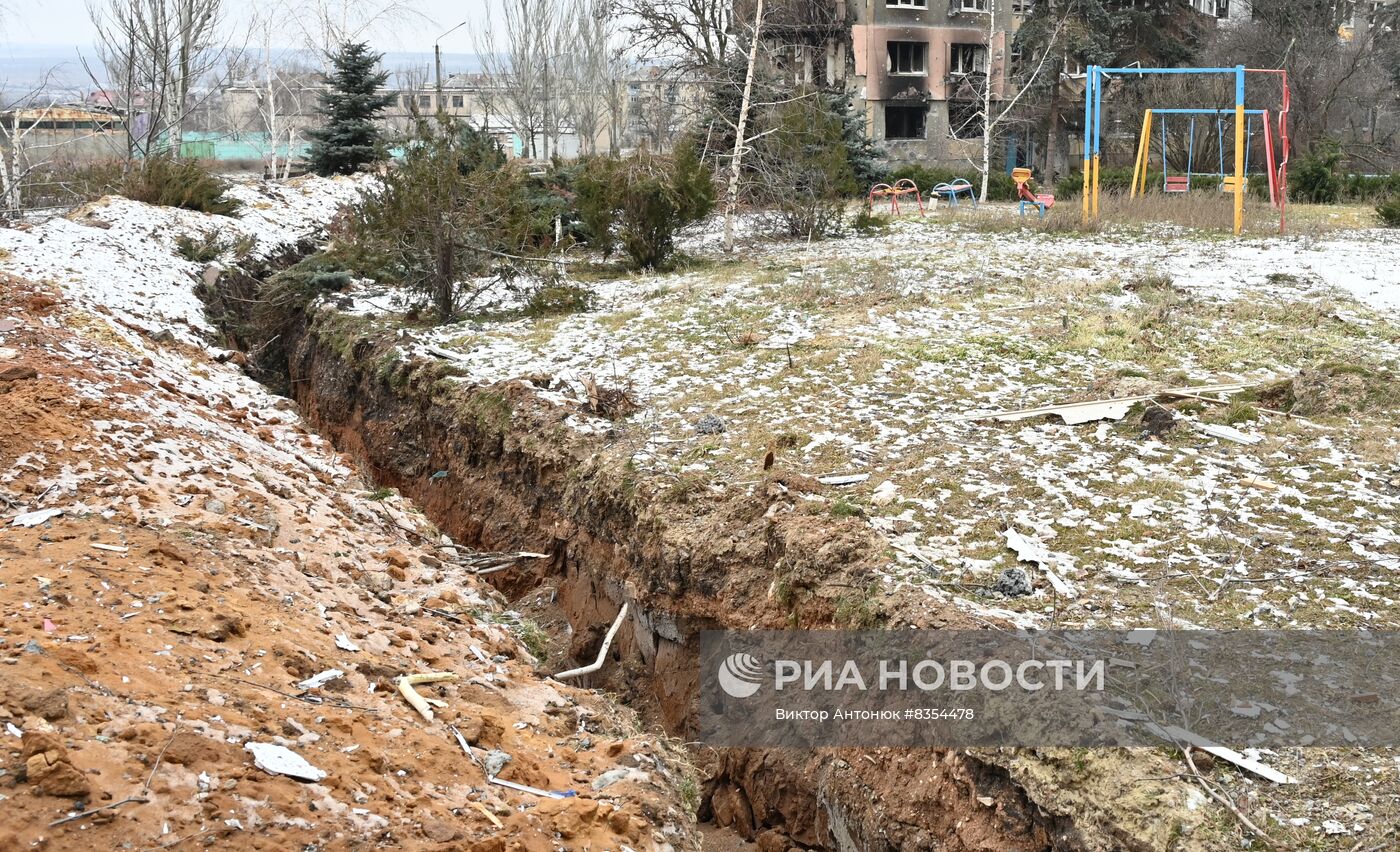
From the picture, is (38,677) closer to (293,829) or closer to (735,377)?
(293,829)

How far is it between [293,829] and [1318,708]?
3.38m

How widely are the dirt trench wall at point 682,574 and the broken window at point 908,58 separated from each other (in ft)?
99.8

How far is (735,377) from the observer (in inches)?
336

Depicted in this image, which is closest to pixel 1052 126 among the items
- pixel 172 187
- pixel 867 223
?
pixel 867 223

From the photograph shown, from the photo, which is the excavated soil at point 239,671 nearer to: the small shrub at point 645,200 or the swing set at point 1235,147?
the small shrub at point 645,200

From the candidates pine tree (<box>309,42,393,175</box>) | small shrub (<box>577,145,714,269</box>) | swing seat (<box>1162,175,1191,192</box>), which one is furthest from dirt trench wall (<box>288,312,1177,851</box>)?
pine tree (<box>309,42,393,175</box>)

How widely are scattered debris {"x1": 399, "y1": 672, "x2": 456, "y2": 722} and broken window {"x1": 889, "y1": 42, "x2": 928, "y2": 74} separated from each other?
35.2 m

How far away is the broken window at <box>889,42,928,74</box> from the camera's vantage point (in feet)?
120

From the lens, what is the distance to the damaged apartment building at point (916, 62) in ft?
118

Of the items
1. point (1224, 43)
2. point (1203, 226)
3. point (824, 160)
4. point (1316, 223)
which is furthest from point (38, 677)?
point (1224, 43)

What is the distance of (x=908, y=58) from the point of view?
121ft

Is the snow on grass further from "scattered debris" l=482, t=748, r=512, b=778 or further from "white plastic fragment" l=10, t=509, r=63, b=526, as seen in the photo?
"scattered debris" l=482, t=748, r=512, b=778

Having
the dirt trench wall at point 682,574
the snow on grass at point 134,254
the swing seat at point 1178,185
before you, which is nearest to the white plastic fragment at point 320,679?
the dirt trench wall at point 682,574

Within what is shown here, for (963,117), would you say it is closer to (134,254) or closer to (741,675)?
(134,254)
